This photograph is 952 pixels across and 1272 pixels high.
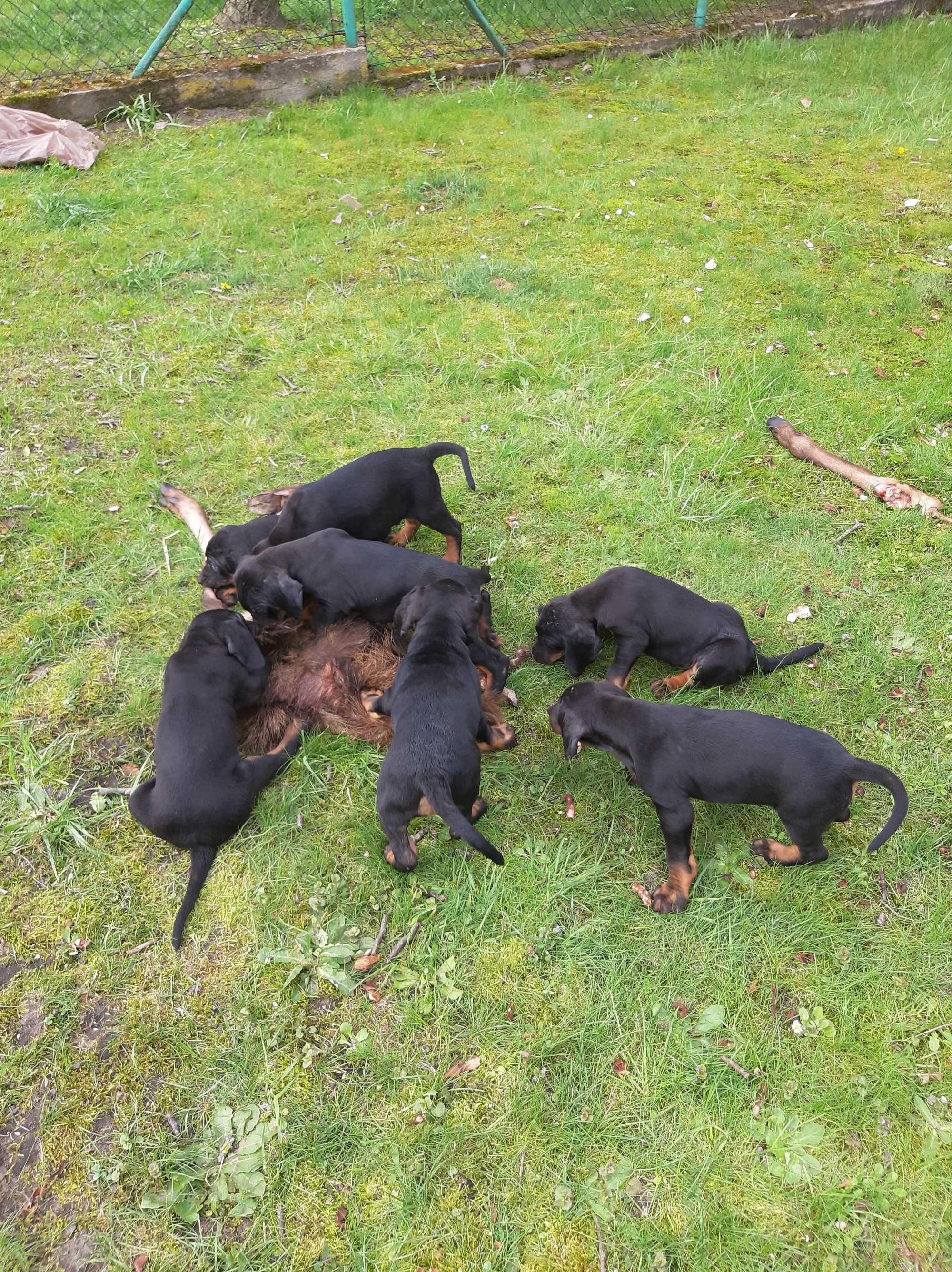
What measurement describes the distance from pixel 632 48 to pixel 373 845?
11240 millimetres

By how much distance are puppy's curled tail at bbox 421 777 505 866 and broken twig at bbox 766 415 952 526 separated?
3.40 m

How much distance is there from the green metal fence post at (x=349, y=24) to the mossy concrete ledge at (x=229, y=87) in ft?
0.31

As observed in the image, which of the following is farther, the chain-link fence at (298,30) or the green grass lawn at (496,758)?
the chain-link fence at (298,30)

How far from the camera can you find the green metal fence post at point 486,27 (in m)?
9.21

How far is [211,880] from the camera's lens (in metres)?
3.15

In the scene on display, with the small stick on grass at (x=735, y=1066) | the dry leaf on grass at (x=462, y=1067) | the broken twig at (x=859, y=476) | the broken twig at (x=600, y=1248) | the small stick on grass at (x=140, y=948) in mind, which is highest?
the broken twig at (x=859, y=476)

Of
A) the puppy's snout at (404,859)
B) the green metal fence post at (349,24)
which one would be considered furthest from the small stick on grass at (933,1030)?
the green metal fence post at (349,24)

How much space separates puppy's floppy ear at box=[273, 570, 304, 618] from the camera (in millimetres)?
3855

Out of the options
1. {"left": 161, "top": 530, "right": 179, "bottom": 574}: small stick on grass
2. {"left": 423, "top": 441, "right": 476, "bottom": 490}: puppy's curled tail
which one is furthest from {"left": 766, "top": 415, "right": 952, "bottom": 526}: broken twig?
{"left": 161, "top": 530, "right": 179, "bottom": 574}: small stick on grass

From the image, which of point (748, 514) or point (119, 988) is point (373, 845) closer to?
point (119, 988)

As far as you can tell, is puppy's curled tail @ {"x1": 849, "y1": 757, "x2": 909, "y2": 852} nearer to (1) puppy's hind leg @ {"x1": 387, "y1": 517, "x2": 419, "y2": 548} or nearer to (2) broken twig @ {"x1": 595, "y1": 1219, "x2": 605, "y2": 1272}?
(2) broken twig @ {"x1": 595, "y1": 1219, "x2": 605, "y2": 1272}

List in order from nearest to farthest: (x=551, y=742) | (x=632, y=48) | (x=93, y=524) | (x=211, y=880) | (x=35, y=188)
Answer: (x=211, y=880) < (x=551, y=742) < (x=93, y=524) < (x=35, y=188) < (x=632, y=48)

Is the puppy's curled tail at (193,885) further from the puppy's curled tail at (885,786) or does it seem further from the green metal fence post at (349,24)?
the green metal fence post at (349,24)

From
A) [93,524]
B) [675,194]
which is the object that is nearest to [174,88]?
[675,194]
